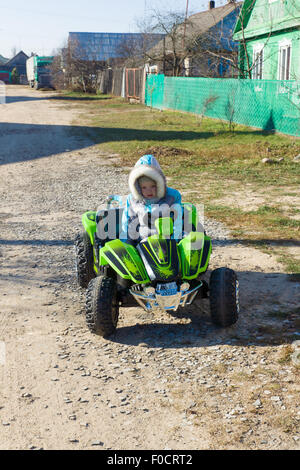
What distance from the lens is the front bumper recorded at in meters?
4.02

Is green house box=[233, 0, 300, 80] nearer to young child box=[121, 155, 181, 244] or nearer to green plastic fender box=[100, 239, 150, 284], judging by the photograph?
young child box=[121, 155, 181, 244]

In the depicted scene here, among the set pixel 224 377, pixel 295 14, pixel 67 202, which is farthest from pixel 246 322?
pixel 295 14

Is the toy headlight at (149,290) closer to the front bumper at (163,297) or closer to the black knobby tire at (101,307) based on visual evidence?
the front bumper at (163,297)

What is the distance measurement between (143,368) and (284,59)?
17860 mm

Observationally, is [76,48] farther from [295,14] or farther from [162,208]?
[162,208]

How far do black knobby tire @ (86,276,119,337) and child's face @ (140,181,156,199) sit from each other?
93cm

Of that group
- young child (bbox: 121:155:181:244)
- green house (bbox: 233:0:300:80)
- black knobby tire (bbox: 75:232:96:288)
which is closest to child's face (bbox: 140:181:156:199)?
young child (bbox: 121:155:181:244)

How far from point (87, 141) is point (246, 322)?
12780 millimetres

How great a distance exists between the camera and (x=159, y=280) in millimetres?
4094

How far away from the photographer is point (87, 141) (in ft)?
53.7

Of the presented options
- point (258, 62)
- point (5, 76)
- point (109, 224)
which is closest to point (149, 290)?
point (109, 224)

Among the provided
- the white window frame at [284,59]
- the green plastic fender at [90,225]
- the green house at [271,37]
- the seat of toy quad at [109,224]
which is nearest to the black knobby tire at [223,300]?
the seat of toy quad at [109,224]

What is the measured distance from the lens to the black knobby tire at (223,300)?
4133 mm

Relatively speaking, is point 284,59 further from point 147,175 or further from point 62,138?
point 147,175
